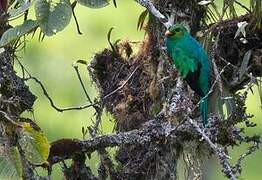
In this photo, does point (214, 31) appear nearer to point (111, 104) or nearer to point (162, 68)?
point (162, 68)

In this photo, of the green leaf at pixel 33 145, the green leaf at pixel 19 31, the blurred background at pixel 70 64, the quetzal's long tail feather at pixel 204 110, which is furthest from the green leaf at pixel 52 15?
the blurred background at pixel 70 64

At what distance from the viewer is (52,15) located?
2.03 m

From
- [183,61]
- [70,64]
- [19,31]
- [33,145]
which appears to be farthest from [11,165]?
[70,64]

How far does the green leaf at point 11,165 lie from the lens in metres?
1.97

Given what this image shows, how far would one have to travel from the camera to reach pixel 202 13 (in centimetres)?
274

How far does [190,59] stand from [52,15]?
79cm

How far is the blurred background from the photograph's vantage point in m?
6.02

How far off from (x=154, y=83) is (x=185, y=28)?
0.17 meters

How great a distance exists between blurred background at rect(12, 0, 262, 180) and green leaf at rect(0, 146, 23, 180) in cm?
383

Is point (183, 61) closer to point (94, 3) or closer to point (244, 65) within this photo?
point (244, 65)

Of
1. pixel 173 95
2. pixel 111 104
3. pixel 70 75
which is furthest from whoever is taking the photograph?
pixel 70 75

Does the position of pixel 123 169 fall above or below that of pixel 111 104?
below

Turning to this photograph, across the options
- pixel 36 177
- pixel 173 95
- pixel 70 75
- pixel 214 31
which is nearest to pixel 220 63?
pixel 214 31

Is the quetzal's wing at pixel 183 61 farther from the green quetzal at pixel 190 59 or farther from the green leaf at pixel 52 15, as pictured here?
the green leaf at pixel 52 15
